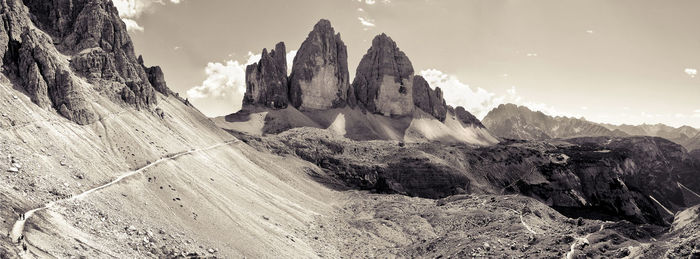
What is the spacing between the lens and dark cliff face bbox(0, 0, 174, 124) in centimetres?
4641

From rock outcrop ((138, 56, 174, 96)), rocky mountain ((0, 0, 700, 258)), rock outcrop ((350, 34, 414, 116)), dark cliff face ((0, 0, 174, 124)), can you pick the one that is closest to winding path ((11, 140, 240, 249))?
rocky mountain ((0, 0, 700, 258))

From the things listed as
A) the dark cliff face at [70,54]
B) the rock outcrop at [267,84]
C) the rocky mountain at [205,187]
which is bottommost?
the rocky mountain at [205,187]

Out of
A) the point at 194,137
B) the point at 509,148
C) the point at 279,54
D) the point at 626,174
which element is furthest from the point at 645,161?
the point at 194,137

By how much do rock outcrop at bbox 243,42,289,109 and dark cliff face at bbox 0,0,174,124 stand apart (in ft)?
260

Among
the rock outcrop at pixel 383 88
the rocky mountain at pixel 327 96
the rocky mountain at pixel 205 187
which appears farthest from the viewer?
the rock outcrop at pixel 383 88

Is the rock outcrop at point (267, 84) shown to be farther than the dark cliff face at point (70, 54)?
Yes

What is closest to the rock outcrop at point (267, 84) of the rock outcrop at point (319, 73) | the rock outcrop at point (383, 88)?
the rock outcrop at point (319, 73)

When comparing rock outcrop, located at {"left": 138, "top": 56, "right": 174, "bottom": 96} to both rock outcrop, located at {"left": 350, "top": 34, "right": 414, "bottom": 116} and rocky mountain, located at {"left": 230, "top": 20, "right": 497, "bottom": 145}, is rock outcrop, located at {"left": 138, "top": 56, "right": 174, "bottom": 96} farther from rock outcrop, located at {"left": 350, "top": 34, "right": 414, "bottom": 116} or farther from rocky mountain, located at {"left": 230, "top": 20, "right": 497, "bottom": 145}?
rock outcrop, located at {"left": 350, "top": 34, "right": 414, "bottom": 116}

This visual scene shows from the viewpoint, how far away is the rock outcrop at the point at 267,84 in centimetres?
16788

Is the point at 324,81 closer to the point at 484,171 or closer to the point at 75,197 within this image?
the point at 484,171

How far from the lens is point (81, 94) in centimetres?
5116

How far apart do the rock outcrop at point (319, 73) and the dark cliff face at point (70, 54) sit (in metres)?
88.4

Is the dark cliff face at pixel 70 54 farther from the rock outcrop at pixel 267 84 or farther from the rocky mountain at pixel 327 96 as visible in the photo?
the rock outcrop at pixel 267 84

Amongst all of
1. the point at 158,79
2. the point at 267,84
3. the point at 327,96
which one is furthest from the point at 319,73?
the point at 158,79
